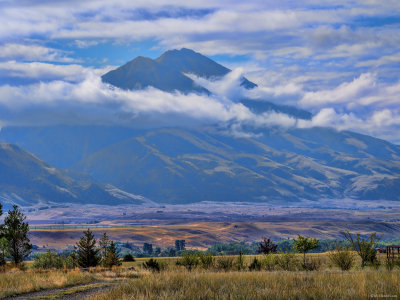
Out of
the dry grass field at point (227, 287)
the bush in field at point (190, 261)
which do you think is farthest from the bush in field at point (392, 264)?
the bush in field at point (190, 261)

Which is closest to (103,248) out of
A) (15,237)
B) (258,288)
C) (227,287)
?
(15,237)

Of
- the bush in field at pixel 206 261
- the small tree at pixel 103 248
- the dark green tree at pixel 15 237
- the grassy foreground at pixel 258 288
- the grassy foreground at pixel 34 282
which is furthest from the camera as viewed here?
the small tree at pixel 103 248

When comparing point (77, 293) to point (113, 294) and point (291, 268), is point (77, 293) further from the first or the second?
point (291, 268)

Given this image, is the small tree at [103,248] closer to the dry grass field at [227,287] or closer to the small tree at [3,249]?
the small tree at [3,249]

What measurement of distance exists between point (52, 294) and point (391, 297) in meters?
15.9

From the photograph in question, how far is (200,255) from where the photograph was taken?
4366cm

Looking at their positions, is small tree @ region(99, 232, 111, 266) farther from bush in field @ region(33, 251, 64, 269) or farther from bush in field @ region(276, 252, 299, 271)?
bush in field @ region(276, 252, 299, 271)

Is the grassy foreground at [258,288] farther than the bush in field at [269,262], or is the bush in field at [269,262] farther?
the bush in field at [269,262]

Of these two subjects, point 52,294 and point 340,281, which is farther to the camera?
point 52,294

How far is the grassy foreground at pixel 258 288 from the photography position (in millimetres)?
21953

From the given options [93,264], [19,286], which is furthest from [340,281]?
[93,264]

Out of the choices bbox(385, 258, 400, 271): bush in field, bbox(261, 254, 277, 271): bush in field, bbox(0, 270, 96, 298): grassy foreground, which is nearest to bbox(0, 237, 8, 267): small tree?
bbox(0, 270, 96, 298): grassy foreground

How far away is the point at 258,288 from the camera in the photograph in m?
23.8

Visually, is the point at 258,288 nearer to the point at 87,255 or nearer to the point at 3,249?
the point at 87,255
